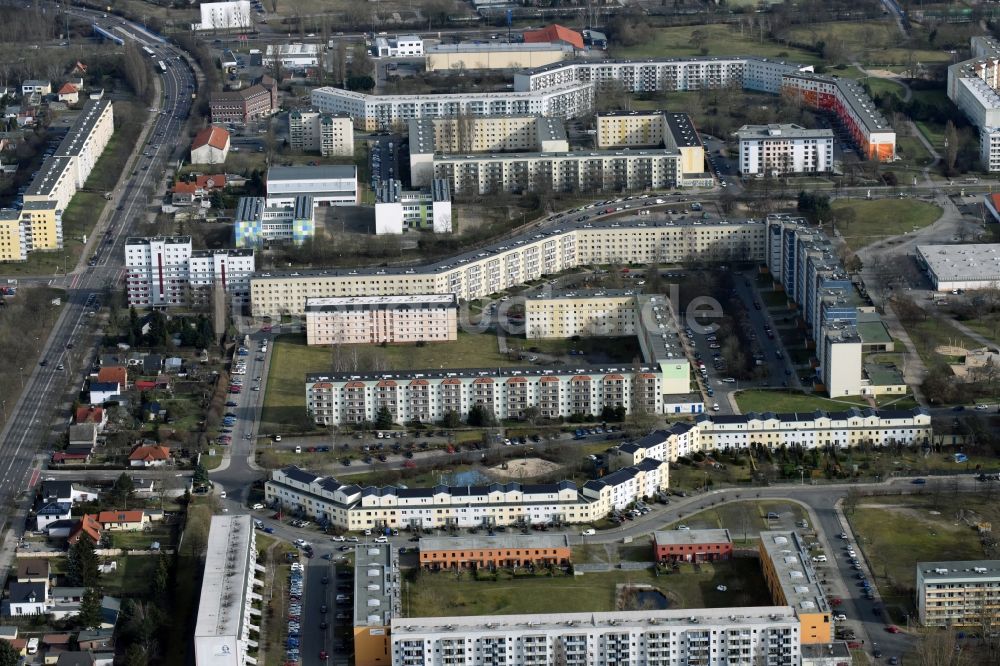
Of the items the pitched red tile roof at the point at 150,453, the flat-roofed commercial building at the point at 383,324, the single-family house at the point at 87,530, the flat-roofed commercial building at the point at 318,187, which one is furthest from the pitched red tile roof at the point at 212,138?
the single-family house at the point at 87,530

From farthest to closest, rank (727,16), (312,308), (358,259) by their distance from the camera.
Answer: (727,16)
(358,259)
(312,308)

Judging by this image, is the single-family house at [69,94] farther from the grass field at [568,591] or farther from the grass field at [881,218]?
the grass field at [568,591]

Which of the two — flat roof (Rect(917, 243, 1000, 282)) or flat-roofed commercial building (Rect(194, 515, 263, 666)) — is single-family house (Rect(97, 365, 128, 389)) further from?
flat roof (Rect(917, 243, 1000, 282))

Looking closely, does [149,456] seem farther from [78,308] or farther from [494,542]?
[78,308]

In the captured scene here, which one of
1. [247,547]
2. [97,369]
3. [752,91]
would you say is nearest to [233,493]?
[247,547]

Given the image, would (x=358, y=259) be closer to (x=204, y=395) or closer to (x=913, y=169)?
(x=204, y=395)

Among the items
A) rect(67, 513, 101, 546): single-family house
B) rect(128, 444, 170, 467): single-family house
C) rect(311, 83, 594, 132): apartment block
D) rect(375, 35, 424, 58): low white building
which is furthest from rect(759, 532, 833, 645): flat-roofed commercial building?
rect(375, 35, 424, 58): low white building
